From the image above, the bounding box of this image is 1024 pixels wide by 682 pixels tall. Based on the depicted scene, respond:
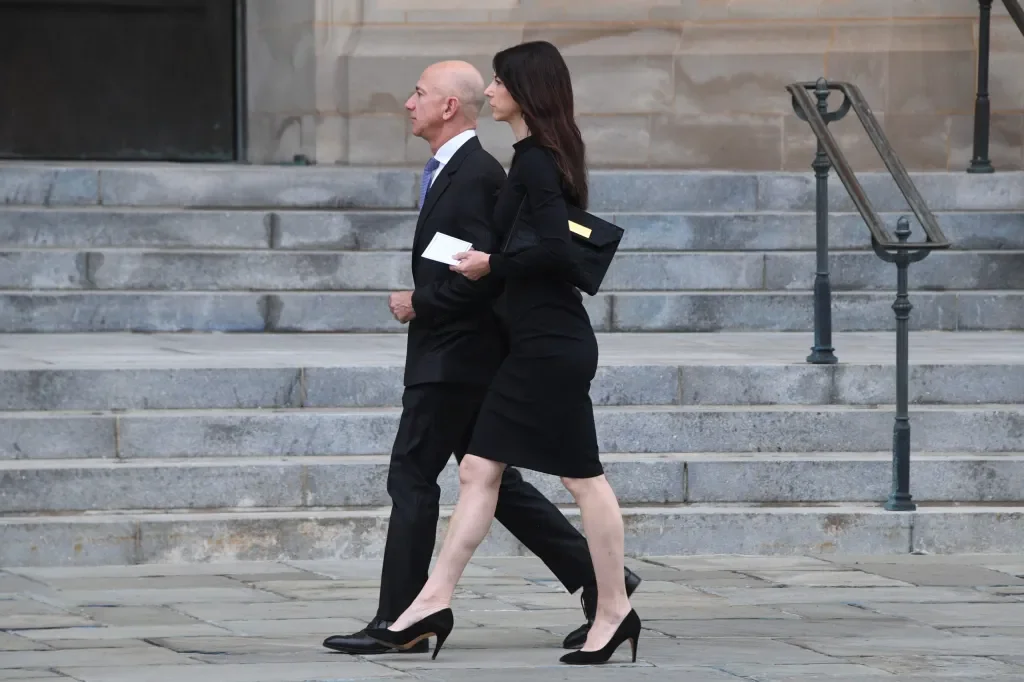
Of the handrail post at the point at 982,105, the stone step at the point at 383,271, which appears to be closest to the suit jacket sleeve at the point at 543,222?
the stone step at the point at 383,271

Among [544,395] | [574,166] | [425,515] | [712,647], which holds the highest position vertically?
[574,166]

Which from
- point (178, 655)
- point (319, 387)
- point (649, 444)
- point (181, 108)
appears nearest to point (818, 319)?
point (649, 444)

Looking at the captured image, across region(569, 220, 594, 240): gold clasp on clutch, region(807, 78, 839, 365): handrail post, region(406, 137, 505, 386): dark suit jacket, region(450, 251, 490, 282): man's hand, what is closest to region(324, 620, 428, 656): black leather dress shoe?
region(406, 137, 505, 386): dark suit jacket

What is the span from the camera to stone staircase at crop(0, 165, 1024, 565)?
26.7ft

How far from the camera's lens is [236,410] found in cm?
866

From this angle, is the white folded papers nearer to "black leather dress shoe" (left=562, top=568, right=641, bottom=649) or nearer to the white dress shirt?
the white dress shirt

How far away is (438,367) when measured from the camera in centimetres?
627

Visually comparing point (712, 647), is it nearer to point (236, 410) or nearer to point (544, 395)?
point (544, 395)

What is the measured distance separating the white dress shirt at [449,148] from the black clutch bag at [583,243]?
379 mm

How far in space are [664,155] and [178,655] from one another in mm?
7566

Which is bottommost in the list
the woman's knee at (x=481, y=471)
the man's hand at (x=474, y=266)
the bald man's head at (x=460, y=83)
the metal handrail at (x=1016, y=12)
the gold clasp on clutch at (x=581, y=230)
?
the woman's knee at (x=481, y=471)

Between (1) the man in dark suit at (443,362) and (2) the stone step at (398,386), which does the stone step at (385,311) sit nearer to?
(2) the stone step at (398,386)

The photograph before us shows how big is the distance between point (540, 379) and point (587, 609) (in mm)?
818

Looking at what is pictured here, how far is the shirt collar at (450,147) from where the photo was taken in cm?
643
